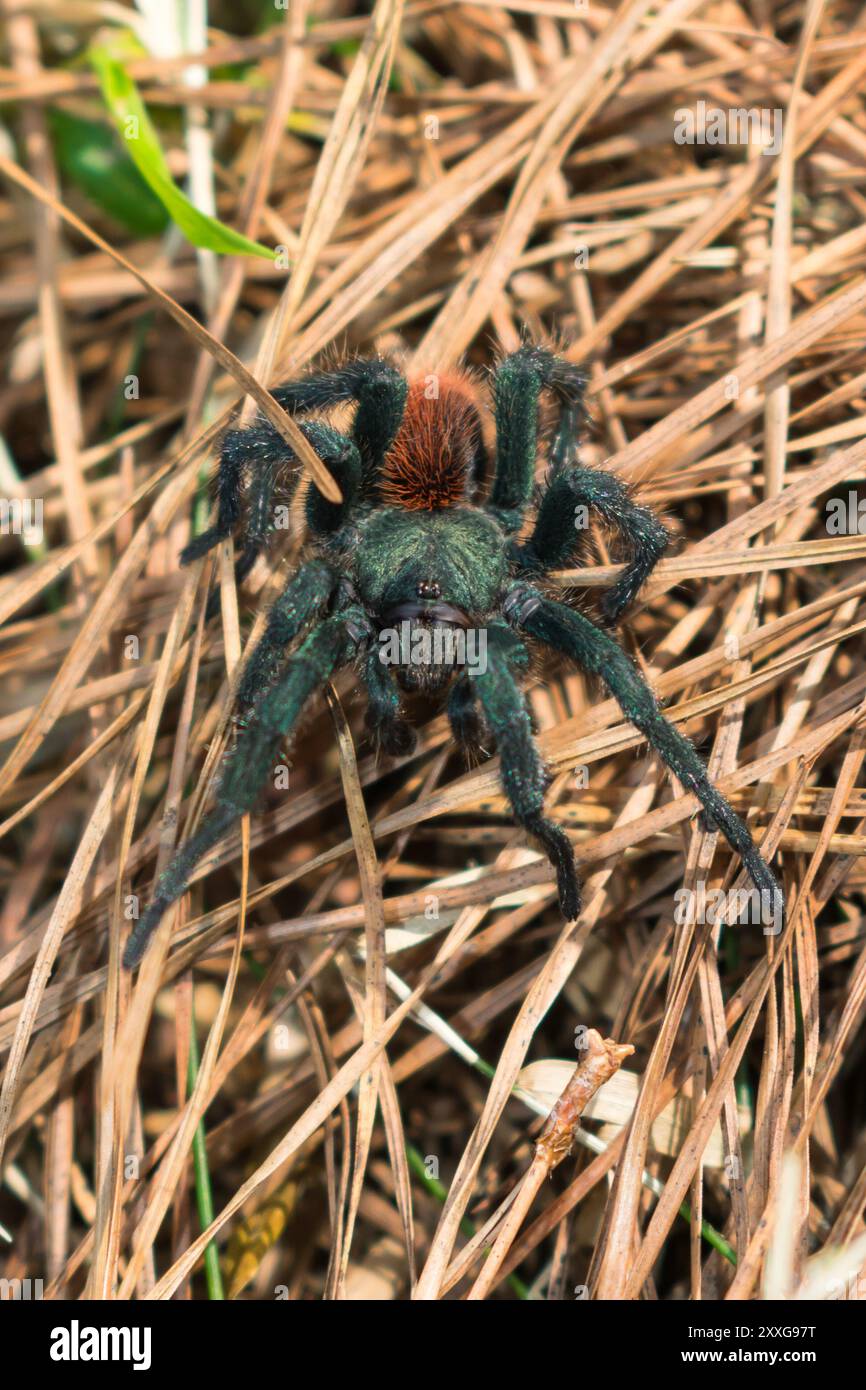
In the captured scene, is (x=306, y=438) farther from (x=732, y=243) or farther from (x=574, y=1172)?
(x=574, y=1172)

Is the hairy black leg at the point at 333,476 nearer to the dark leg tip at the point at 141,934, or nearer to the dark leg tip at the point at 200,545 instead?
the dark leg tip at the point at 200,545

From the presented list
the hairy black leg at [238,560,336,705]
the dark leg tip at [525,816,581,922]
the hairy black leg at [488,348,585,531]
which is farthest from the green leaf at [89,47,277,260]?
the dark leg tip at [525,816,581,922]

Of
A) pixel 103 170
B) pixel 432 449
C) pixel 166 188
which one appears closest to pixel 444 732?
pixel 432 449

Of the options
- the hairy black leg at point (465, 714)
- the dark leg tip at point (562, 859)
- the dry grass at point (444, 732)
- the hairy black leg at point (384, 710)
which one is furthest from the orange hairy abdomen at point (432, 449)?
the dark leg tip at point (562, 859)

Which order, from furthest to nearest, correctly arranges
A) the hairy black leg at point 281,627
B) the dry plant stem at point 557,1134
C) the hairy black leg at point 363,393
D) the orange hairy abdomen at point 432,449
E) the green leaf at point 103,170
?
the green leaf at point 103,170 → the orange hairy abdomen at point 432,449 → the hairy black leg at point 363,393 → the hairy black leg at point 281,627 → the dry plant stem at point 557,1134
